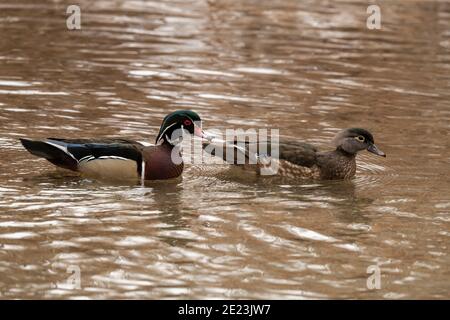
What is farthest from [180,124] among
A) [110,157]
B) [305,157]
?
[305,157]

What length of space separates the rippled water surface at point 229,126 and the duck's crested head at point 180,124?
50cm

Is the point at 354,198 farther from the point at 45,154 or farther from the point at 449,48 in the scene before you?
the point at 449,48

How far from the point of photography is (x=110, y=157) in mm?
10641

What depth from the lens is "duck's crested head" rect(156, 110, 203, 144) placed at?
1108 cm

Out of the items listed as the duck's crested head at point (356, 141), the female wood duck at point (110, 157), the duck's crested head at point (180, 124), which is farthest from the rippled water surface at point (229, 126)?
the duck's crested head at point (180, 124)

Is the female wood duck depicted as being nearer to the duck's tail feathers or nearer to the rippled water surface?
the duck's tail feathers

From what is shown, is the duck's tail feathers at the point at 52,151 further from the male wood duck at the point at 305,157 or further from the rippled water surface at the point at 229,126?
the male wood duck at the point at 305,157

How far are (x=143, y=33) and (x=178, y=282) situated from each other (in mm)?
11662

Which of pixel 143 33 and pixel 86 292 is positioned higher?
pixel 143 33

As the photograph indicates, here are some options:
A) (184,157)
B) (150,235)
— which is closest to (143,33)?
(184,157)

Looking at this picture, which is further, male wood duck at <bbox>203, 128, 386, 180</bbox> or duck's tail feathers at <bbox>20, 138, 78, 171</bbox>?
male wood duck at <bbox>203, 128, 386, 180</bbox>

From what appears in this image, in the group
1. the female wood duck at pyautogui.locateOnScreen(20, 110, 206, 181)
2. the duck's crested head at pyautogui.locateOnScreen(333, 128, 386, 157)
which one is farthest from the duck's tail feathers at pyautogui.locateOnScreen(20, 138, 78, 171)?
the duck's crested head at pyautogui.locateOnScreen(333, 128, 386, 157)

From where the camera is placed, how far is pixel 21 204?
32.1 feet

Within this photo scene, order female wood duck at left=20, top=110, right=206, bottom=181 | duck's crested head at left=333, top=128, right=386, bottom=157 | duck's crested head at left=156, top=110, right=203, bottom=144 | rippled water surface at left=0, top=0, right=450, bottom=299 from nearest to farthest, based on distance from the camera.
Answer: rippled water surface at left=0, top=0, right=450, bottom=299 → female wood duck at left=20, top=110, right=206, bottom=181 → duck's crested head at left=156, top=110, right=203, bottom=144 → duck's crested head at left=333, top=128, right=386, bottom=157
